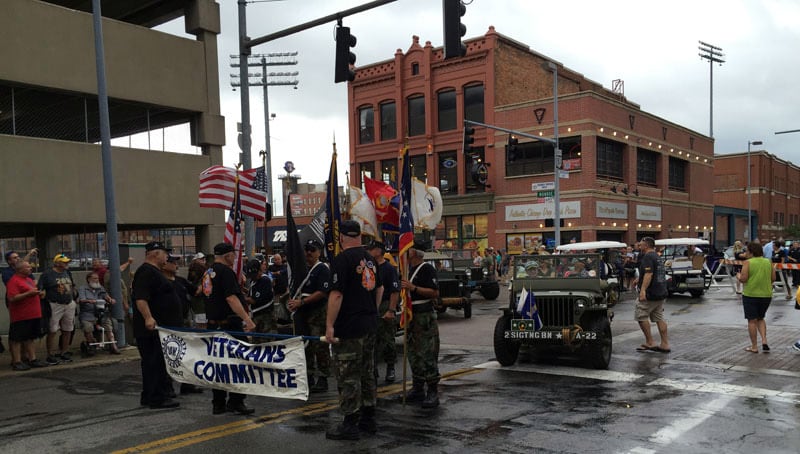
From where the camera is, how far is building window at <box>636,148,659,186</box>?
38625 millimetres

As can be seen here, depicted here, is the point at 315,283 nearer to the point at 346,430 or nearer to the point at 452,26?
the point at 346,430

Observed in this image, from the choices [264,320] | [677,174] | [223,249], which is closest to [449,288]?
[264,320]

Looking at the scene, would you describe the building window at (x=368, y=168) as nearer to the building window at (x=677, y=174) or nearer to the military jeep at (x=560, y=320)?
the building window at (x=677, y=174)

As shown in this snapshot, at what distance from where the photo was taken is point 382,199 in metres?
12.0

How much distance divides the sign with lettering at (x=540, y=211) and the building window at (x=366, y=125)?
10.9 metres

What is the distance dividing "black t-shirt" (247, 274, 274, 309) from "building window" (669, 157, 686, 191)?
38.6 metres

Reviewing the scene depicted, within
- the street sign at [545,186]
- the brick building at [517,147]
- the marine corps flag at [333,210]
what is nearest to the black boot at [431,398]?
the marine corps flag at [333,210]

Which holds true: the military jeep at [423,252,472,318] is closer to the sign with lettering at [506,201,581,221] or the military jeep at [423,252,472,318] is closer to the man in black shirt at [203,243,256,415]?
the man in black shirt at [203,243,256,415]

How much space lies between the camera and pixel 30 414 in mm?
7219

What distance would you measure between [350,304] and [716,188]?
219 ft

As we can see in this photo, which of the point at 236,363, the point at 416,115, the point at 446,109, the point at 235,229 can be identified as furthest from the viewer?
the point at 416,115

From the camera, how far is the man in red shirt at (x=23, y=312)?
32.7ft

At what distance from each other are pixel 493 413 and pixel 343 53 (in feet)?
23.9

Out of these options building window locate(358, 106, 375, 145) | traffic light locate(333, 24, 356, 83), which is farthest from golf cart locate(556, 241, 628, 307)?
building window locate(358, 106, 375, 145)
